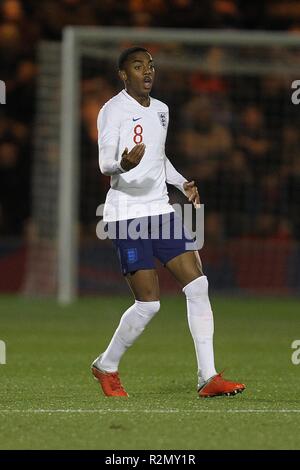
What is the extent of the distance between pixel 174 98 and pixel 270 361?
1101 cm

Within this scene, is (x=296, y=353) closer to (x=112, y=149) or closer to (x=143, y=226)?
(x=143, y=226)

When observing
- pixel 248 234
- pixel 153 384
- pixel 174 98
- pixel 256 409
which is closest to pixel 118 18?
pixel 174 98

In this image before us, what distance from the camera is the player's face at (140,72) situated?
8.41 metres

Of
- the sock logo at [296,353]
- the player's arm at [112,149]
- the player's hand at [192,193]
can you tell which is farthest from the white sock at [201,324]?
the sock logo at [296,353]

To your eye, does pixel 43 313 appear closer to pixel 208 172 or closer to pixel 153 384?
pixel 208 172

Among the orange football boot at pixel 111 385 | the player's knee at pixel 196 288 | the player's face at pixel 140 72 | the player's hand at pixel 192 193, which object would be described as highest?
the player's face at pixel 140 72

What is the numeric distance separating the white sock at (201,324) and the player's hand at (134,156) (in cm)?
93

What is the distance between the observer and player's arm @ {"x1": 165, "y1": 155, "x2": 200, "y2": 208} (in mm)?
8484

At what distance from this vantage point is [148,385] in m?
9.31

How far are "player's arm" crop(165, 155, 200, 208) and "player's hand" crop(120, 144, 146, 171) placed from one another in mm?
628

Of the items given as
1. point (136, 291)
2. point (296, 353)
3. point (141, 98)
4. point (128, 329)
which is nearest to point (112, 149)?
point (141, 98)

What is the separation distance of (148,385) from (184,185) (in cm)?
154

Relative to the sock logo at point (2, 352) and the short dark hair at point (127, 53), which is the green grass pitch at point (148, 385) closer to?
the sock logo at point (2, 352)

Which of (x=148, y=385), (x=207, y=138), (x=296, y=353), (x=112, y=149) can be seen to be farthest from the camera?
(x=207, y=138)
